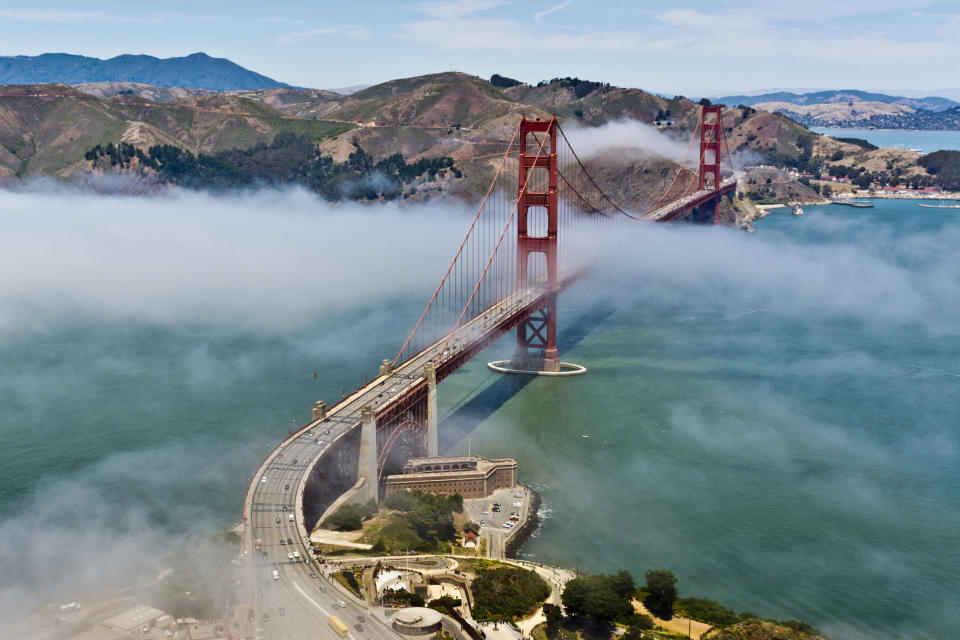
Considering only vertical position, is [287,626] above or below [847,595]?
above

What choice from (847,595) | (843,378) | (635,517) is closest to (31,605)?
(635,517)

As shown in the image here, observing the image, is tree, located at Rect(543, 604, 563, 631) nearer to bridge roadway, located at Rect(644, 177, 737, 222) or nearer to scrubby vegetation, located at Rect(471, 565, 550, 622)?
scrubby vegetation, located at Rect(471, 565, 550, 622)

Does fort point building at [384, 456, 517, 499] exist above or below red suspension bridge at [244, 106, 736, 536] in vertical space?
below

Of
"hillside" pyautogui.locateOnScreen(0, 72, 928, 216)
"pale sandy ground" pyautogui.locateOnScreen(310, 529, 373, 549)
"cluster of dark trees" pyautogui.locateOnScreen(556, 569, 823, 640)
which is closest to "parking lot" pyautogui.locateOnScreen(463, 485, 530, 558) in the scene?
"cluster of dark trees" pyautogui.locateOnScreen(556, 569, 823, 640)

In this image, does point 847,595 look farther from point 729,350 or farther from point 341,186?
point 341,186

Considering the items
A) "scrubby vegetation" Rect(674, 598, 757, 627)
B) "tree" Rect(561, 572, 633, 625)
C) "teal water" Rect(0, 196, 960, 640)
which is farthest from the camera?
"teal water" Rect(0, 196, 960, 640)

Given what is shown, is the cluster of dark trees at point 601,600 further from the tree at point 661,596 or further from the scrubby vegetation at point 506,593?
the scrubby vegetation at point 506,593
